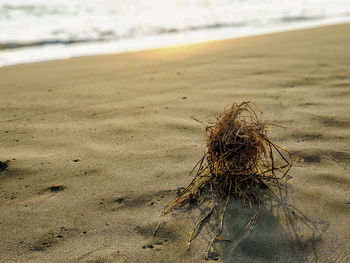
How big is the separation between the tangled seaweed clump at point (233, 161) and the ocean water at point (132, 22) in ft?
14.0

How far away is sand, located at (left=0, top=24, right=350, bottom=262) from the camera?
1771 millimetres

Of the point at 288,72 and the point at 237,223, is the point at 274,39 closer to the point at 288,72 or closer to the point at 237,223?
the point at 288,72

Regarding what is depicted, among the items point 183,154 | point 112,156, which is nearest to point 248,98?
point 183,154

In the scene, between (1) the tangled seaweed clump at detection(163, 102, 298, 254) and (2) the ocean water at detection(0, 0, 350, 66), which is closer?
(1) the tangled seaweed clump at detection(163, 102, 298, 254)

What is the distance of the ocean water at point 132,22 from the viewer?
652cm

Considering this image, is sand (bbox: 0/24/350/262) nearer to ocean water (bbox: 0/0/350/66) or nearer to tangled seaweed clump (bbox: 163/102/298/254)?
tangled seaweed clump (bbox: 163/102/298/254)

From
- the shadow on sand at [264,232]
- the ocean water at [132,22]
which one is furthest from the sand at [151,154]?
the ocean water at [132,22]

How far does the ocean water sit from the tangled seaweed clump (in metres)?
4.28

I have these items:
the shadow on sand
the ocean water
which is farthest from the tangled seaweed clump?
the ocean water

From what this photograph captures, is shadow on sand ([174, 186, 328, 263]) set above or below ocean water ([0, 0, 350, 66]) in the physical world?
below

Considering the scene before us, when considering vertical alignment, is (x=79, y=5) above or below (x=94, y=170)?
above

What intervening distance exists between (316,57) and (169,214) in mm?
3226

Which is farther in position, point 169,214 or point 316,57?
point 316,57

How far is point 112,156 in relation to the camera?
2.53m
